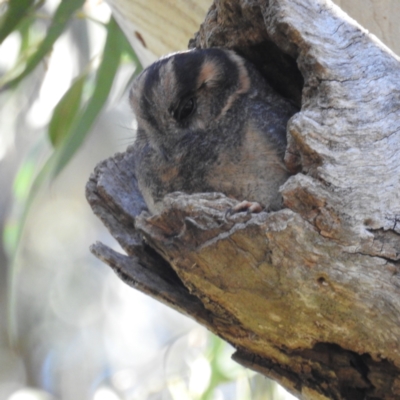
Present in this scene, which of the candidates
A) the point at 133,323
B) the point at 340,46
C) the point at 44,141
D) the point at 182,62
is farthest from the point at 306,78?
the point at 133,323

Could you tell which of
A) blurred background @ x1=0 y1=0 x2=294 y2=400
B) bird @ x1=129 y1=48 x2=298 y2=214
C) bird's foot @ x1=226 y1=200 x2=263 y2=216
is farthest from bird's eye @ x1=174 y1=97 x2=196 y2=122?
blurred background @ x1=0 y1=0 x2=294 y2=400

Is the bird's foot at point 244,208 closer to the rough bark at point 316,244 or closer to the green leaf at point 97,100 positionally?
the rough bark at point 316,244

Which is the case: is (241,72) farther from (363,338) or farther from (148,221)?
(363,338)

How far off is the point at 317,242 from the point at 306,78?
0.90 feet

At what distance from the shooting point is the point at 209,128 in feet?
3.45

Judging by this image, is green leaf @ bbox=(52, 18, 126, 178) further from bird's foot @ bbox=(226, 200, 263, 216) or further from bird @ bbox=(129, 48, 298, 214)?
bird's foot @ bbox=(226, 200, 263, 216)

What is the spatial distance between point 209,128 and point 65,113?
0.66m

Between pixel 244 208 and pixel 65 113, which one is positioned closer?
pixel 244 208

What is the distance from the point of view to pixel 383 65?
0.83 metres

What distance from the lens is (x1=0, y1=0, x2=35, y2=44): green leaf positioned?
145cm

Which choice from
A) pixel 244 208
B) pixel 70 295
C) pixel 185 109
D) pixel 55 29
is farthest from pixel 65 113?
pixel 70 295

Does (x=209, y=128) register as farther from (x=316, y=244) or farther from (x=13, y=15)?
(x=13, y=15)

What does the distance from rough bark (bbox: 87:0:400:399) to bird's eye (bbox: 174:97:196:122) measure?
23 cm

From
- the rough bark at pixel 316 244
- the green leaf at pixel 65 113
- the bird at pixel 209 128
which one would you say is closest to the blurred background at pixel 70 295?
the green leaf at pixel 65 113
